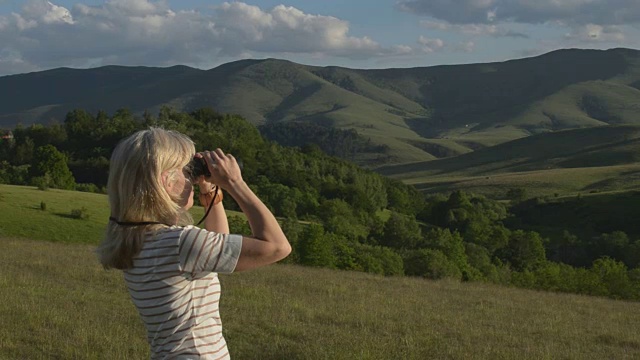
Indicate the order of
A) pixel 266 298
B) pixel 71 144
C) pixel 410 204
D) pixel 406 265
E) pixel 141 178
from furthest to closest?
pixel 410 204 → pixel 71 144 → pixel 406 265 → pixel 266 298 → pixel 141 178

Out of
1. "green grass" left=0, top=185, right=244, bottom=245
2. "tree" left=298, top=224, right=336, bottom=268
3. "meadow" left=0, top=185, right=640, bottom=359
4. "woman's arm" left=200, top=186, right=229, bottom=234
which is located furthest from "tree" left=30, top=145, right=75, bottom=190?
"woman's arm" left=200, top=186, right=229, bottom=234

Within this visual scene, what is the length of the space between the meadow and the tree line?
990 inches

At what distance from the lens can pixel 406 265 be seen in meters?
56.1

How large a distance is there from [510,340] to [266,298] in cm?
521

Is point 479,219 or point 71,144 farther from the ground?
point 71,144

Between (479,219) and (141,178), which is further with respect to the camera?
(479,219)

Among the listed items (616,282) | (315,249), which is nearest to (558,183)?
(616,282)

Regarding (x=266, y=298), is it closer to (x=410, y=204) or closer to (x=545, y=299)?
(x=545, y=299)

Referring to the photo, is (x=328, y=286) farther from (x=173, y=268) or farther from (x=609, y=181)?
(x=609, y=181)

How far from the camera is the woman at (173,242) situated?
3520 mm

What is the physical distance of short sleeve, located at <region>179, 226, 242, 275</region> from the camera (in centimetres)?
350

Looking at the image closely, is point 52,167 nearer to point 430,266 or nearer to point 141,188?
point 430,266

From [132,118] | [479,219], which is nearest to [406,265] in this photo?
[479,219]

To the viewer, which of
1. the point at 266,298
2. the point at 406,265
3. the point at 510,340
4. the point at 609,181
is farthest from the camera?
the point at 609,181
